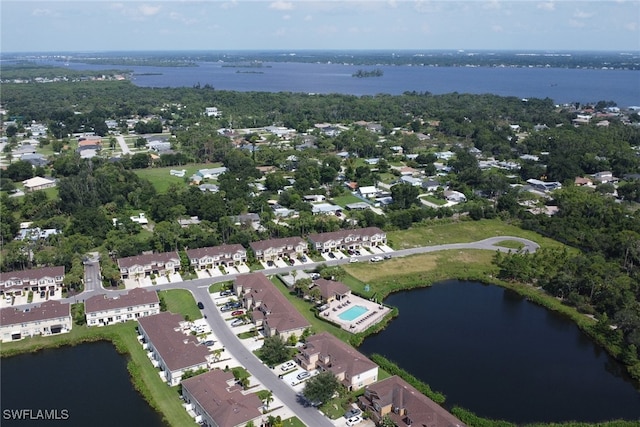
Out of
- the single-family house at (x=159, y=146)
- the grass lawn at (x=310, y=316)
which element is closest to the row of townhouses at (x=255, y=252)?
the grass lawn at (x=310, y=316)

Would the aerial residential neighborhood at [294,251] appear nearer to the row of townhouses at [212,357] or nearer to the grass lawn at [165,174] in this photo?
the row of townhouses at [212,357]

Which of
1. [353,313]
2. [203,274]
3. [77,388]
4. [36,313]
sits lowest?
[77,388]

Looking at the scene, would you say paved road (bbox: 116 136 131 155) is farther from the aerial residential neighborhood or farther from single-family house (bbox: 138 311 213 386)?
single-family house (bbox: 138 311 213 386)

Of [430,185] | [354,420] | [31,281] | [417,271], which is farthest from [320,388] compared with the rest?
[430,185]

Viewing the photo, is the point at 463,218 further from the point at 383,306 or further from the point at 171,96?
the point at 171,96

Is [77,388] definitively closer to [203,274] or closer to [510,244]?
[203,274]

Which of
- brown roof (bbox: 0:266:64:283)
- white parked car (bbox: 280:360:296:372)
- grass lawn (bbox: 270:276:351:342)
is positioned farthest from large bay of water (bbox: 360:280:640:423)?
brown roof (bbox: 0:266:64:283)

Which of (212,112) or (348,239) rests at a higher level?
(212,112)

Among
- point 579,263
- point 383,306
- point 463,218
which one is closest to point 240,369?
point 383,306
